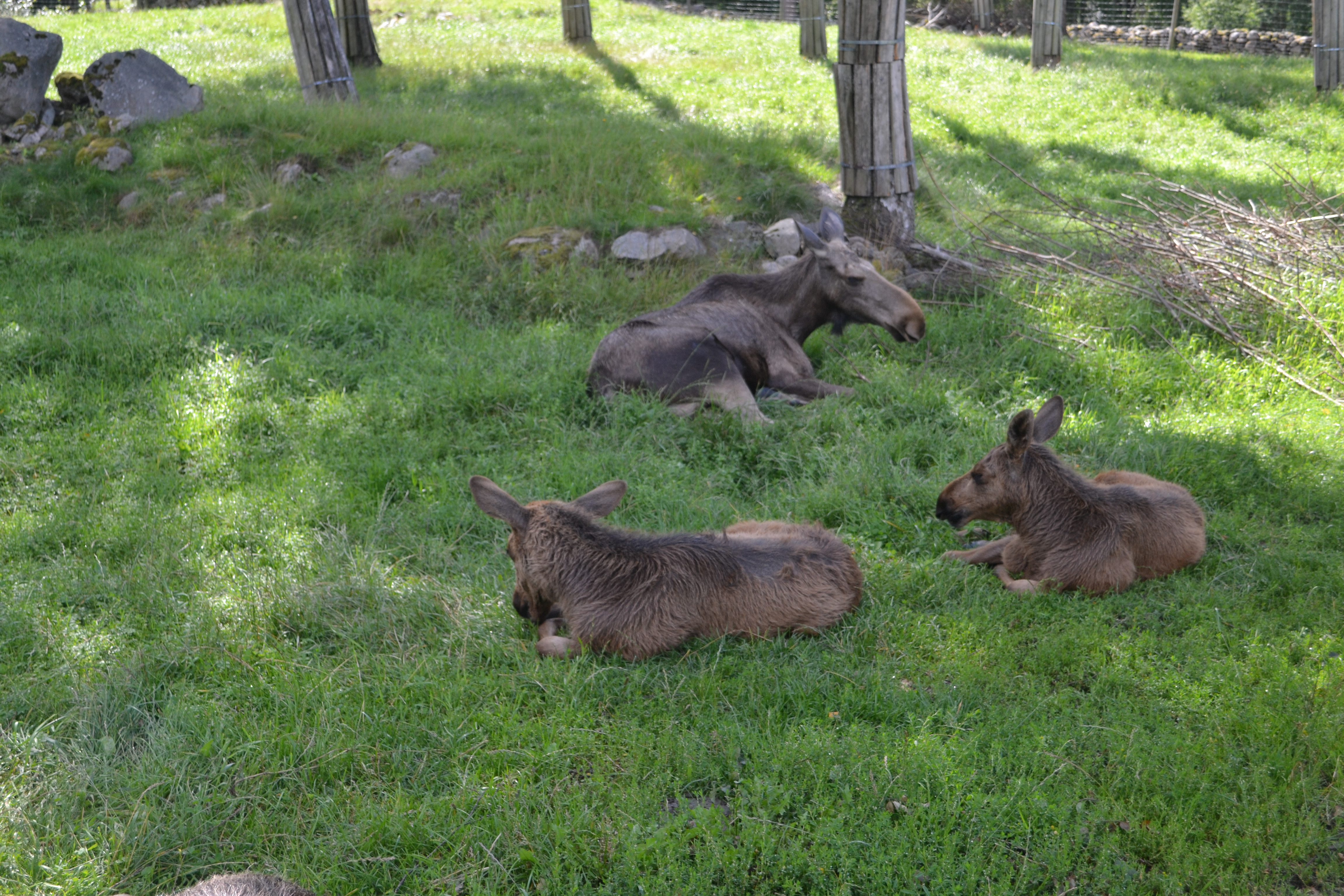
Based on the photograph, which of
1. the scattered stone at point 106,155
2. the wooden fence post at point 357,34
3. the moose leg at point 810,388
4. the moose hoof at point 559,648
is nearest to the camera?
the moose hoof at point 559,648

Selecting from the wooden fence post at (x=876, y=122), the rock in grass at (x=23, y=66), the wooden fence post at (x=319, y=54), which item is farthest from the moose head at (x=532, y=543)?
the rock in grass at (x=23, y=66)

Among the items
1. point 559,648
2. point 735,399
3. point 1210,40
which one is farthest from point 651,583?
point 1210,40

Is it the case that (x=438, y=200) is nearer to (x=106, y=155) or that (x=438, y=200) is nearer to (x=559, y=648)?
(x=106, y=155)

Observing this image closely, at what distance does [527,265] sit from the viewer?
839cm

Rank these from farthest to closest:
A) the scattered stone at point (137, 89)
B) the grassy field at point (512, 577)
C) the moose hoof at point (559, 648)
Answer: the scattered stone at point (137, 89)
the moose hoof at point (559, 648)
the grassy field at point (512, 577)

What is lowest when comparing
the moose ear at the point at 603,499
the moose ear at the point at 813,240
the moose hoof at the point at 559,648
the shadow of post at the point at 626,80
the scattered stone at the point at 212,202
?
the moose hoof at the point at 559,648

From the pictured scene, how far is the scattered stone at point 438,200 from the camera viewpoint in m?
9.47

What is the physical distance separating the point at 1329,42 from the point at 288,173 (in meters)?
14.4

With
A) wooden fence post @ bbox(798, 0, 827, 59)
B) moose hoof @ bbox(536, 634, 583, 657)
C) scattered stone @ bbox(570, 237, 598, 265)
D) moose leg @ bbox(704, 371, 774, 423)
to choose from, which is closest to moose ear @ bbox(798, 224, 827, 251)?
moose leg @ bbox(704, 371, 774, 423)

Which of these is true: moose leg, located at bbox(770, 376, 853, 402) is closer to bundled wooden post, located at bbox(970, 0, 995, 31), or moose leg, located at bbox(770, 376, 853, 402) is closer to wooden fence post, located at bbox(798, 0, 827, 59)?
wooden fence post, located at bbox(798, 0, 827, 59)

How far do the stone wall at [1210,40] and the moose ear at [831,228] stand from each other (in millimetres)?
18181

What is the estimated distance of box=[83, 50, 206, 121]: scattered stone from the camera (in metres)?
11.5

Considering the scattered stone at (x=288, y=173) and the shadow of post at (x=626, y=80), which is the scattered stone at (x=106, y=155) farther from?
the shadow of post at (x=626, y=80)

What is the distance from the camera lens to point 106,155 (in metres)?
10.4
